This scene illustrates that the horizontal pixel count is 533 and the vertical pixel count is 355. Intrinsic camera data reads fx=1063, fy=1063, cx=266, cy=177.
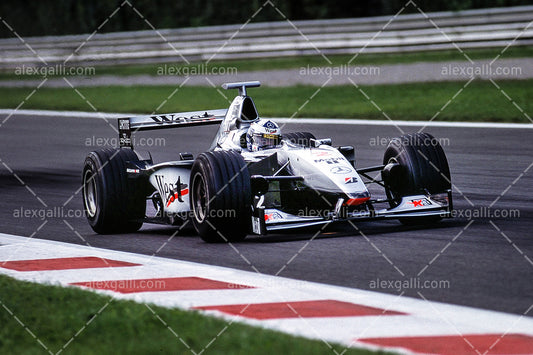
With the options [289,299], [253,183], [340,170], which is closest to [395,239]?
[340,170]

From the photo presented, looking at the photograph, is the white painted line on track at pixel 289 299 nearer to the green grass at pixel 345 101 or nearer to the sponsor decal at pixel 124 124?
the sponsor decal at pixel 124 124

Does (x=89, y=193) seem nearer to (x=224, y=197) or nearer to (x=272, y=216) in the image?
(x=224, y=197)

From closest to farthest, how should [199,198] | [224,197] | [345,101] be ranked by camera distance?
[224,197], [199,198], [345,101]

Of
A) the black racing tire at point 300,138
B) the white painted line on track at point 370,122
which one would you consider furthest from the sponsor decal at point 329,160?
the white painted line on track at point 370,122

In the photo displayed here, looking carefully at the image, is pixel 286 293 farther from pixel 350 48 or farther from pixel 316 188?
pixel 350 48

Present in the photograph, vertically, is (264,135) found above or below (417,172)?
above

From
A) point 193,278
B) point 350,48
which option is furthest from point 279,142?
point 350,48

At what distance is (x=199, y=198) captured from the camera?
9.21 metres

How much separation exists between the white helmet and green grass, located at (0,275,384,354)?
3.10 m

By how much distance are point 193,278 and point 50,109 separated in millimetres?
19014

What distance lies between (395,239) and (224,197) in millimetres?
1455

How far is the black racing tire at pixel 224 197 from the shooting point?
8.72m

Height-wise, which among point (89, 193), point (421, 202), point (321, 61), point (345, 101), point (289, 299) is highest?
point (289, 299)

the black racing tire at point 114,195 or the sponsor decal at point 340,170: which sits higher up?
the sponsor decal at point 340,170
